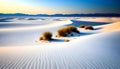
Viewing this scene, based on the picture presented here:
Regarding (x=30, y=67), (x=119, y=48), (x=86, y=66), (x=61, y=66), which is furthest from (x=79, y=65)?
(x=119, y=48)

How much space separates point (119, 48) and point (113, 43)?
1.15 metres

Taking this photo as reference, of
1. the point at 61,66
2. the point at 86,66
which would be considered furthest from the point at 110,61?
the point at 61,66

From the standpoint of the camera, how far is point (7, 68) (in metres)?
6.83

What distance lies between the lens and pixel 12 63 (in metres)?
7.50

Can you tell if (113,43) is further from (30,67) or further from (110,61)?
(30,67)

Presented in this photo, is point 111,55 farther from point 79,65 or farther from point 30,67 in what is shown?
point 30,67

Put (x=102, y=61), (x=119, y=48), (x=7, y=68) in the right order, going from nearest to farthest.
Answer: (x=7, y=68) < (x=102, y=61) < (x=119, y=48)

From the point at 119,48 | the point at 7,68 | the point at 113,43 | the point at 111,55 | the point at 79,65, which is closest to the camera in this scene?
the point at 7,68

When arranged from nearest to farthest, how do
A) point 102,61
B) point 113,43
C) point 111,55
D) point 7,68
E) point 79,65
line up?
point 7,68, point 79,65, point 102,61, point 111,55, point 113,43

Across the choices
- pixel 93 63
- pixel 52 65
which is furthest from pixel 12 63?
pixel 93 63

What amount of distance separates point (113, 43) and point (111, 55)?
2519mm

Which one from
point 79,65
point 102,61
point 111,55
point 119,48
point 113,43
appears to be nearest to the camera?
point 79,65

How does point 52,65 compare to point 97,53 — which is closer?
point 52,65

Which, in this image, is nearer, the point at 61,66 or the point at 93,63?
the point at 61,66
